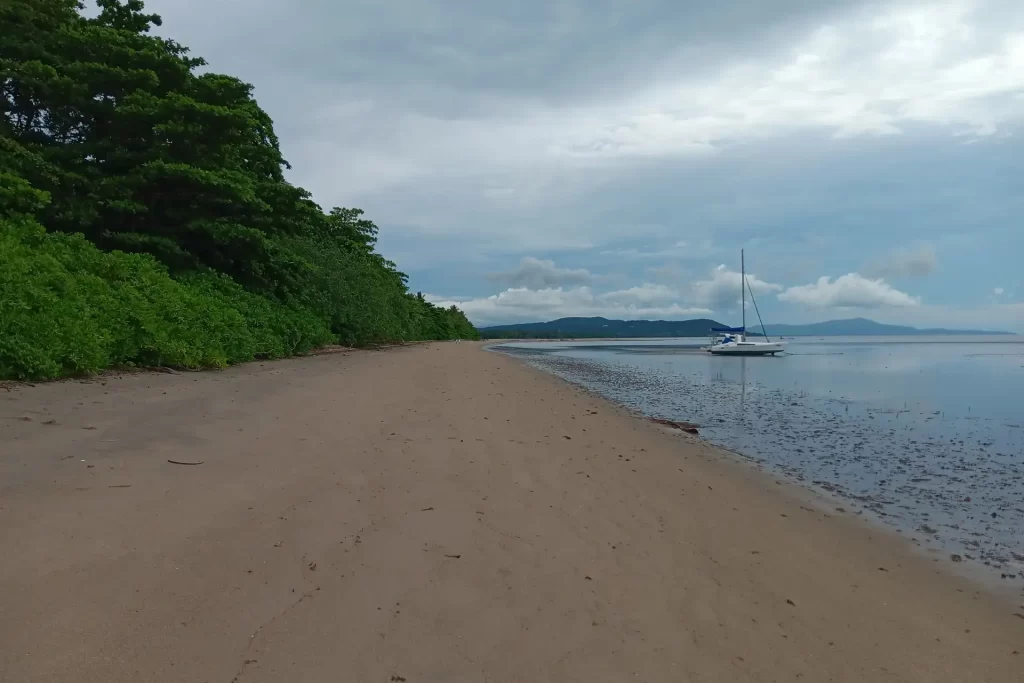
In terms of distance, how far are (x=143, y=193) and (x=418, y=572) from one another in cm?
1917

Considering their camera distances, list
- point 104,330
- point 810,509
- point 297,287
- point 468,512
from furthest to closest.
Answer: point 297,287 < point 104,330 < point 810,509 < point 468,512

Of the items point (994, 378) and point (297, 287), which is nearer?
point (297, 287)

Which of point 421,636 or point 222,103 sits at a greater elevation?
point 222,103

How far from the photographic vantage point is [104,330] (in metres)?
10.1

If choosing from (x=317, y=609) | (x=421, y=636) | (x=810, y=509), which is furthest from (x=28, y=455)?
(x=810, y=509)

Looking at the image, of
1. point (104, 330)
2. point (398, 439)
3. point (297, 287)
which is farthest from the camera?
point (297, 287)

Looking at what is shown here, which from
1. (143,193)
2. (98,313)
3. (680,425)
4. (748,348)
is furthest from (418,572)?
(748,348)

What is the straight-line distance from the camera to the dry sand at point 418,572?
2.84 metres

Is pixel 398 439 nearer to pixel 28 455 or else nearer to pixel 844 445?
pixel 28 455

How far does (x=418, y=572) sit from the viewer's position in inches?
147

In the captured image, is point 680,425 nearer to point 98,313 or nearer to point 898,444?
point 898,444

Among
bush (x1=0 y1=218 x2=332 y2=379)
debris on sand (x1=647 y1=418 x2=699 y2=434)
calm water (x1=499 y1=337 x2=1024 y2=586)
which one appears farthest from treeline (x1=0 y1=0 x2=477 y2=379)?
calm water (x1=499 y1=337 x2=1024 y2=586)

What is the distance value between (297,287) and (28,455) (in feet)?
66.5

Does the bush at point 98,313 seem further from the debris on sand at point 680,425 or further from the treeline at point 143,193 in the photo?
the debris on sand at point 680,425
